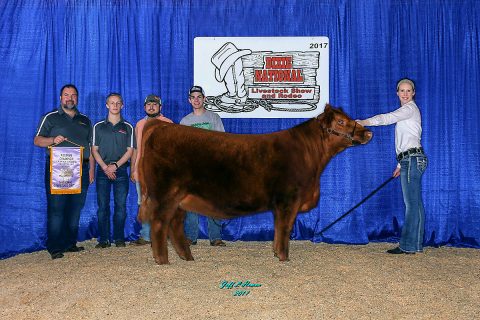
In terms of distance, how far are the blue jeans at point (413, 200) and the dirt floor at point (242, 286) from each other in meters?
0.15

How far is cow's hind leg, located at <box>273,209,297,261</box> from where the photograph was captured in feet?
15.5

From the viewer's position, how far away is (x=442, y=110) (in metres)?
6.09

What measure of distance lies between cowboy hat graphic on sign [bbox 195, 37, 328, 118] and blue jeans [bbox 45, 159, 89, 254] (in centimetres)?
175

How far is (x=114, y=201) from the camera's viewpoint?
19.2 feet

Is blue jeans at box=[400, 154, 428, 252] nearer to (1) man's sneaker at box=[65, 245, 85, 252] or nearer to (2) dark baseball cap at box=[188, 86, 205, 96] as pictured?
(2) dark baseball cap at box=[188, 86, 205, 96]

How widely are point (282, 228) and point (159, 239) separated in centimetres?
106

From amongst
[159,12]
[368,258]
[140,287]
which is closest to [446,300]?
[368,258]

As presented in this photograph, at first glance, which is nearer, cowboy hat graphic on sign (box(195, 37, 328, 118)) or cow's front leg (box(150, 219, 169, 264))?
cow's front leg (box(150, 219, 169, 264))

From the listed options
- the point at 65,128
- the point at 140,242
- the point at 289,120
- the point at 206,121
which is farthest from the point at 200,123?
the point at 140,242

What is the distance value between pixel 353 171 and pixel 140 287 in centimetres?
308

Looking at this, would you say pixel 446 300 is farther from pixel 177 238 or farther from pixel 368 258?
pixel 177 238

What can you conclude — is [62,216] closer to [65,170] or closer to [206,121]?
[65,170]

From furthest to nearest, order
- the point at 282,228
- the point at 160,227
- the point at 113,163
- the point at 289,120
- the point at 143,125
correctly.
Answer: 1. the point at 289,120
2. the point at 113,163
3. the point at 143,125
4. the point at 282,228
5. the point at 160,227

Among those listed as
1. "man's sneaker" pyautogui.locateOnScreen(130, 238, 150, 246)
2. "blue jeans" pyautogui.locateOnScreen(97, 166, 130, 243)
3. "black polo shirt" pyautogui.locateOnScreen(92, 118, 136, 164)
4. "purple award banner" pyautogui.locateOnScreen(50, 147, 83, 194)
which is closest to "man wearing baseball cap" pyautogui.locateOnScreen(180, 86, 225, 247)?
"man's sneaker" pyautogui.locateOnScreen(130, 238, 150, 246)
